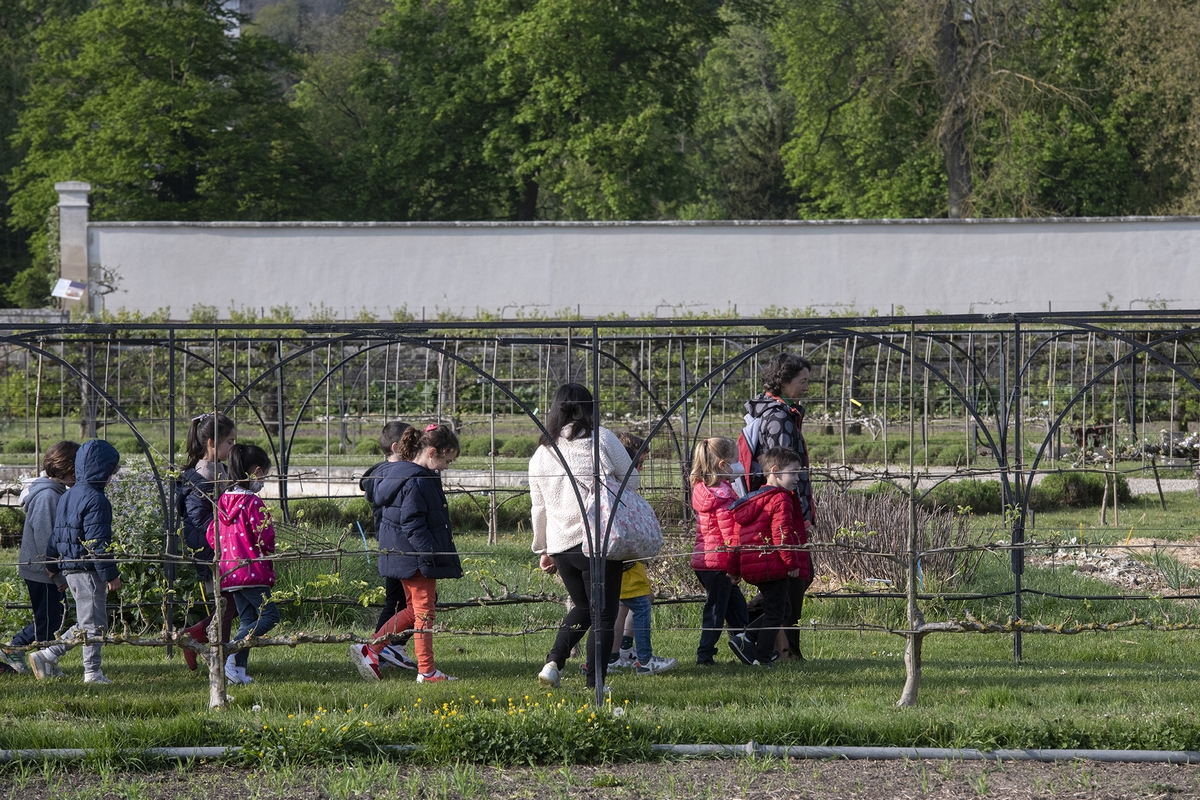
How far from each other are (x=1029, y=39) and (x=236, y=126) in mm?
17898

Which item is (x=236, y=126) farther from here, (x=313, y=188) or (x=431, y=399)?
(x=431, y=399)

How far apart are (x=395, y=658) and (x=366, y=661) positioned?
0.27 metres

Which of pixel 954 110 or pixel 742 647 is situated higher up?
pixel 954 110

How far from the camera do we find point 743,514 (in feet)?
19.4

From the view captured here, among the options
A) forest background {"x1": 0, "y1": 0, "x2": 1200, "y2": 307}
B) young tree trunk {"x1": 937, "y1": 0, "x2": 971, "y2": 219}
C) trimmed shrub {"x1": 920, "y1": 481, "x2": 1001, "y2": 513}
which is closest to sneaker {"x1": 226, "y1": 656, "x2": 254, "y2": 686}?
trimmed shrub {"x1": 920, "y1": 481, "x2": 1001, "y2": 513}

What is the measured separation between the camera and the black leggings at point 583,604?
545cm

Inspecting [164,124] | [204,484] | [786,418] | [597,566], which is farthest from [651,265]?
[597,566]

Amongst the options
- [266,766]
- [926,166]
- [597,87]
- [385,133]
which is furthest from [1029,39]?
[266,766]

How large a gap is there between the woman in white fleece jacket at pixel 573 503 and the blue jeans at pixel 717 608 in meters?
0.71

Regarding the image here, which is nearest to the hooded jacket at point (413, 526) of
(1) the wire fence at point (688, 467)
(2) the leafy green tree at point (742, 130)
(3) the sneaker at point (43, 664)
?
(1) the wire fence at point (688, 467)

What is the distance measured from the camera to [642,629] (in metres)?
5.99

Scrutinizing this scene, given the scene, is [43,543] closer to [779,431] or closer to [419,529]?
[419,529]

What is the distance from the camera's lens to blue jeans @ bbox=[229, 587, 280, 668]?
5.73m

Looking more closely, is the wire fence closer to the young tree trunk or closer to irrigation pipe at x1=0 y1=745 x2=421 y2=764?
irrigation pipe at x1=0 y1=745 x2=421 y2=764
